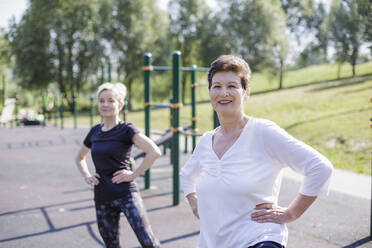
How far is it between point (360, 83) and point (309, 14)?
22.7m

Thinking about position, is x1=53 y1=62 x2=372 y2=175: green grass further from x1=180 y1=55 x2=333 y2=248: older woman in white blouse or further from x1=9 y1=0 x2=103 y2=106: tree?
x1=9 y1=0 x2=103 y2=106: tree

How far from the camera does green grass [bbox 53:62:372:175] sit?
8.45 m

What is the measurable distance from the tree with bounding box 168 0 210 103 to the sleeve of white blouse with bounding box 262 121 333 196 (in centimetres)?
3111

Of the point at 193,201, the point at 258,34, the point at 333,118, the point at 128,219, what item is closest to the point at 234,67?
the point at 193,201

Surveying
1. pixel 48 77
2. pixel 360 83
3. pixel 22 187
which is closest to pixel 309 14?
pixel 360 83

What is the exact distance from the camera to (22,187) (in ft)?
19.5

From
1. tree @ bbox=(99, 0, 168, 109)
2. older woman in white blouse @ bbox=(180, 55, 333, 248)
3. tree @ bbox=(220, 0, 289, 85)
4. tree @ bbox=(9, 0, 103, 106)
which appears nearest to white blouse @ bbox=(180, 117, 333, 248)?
older woman in white blouse @ bbox=(180, 55, 333, 248)

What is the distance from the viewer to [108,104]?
273 centimetres

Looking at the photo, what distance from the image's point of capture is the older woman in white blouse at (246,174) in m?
1.52

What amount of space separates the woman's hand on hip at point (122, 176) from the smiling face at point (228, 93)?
47.0 inches

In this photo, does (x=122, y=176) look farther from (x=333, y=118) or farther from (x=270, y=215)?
(x=333, y=118)

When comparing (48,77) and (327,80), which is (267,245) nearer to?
(327,80)

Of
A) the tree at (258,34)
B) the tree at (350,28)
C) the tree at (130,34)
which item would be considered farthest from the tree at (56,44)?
the tree at (350,28)

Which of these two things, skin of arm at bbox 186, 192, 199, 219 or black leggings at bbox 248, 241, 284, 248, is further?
skin of arm at bbox 186, 192, 199, 219
